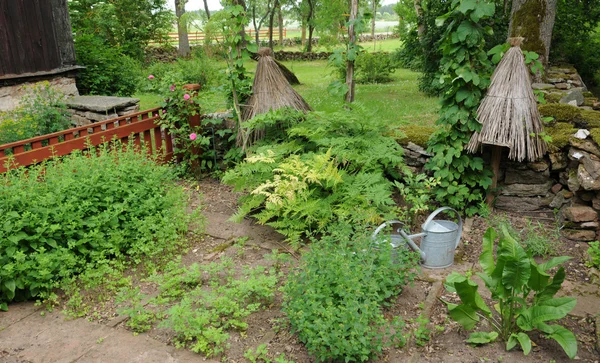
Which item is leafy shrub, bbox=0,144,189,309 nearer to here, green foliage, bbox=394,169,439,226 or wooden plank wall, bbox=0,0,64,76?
green foliage, bbox=394,169,439,226

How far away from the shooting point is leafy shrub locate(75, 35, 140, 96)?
10.2 m

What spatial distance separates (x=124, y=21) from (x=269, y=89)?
12792mm

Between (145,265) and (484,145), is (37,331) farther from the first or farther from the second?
(484,145)

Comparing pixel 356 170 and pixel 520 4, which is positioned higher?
pixel 520 4

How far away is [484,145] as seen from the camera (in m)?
5.25

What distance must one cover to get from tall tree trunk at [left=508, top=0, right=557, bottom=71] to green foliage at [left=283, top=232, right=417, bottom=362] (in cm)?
646

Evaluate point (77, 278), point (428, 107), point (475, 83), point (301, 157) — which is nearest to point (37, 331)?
point (77, 278)

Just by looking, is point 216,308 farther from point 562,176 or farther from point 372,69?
point 372,69

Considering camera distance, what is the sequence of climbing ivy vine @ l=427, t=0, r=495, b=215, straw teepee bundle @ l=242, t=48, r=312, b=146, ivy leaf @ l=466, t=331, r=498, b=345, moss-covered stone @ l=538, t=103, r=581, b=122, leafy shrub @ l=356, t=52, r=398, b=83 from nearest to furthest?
ivy leaf @ l=466, t=331, r=498, b=345 → climbing ivy vine @ l=427, t=0, r=495, b=215 → moss-covered stone @ l=538, t=103, r=581, b=122 → straw teepee bundle @ l=242, t=48, r=312, b=146 → leafy shrub @ l=356, t=52, r=398, b=83

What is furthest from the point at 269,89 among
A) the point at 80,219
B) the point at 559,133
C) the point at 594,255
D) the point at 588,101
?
the point at 588,101

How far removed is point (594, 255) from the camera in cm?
432

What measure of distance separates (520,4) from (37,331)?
8932 millimetres

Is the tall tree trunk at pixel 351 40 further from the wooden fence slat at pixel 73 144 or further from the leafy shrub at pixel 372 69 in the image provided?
the leafy shrub at pixel 372 69

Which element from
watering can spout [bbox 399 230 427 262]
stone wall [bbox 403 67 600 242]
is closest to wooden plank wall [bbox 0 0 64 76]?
stone wall [bbox 403 67 600 242]
